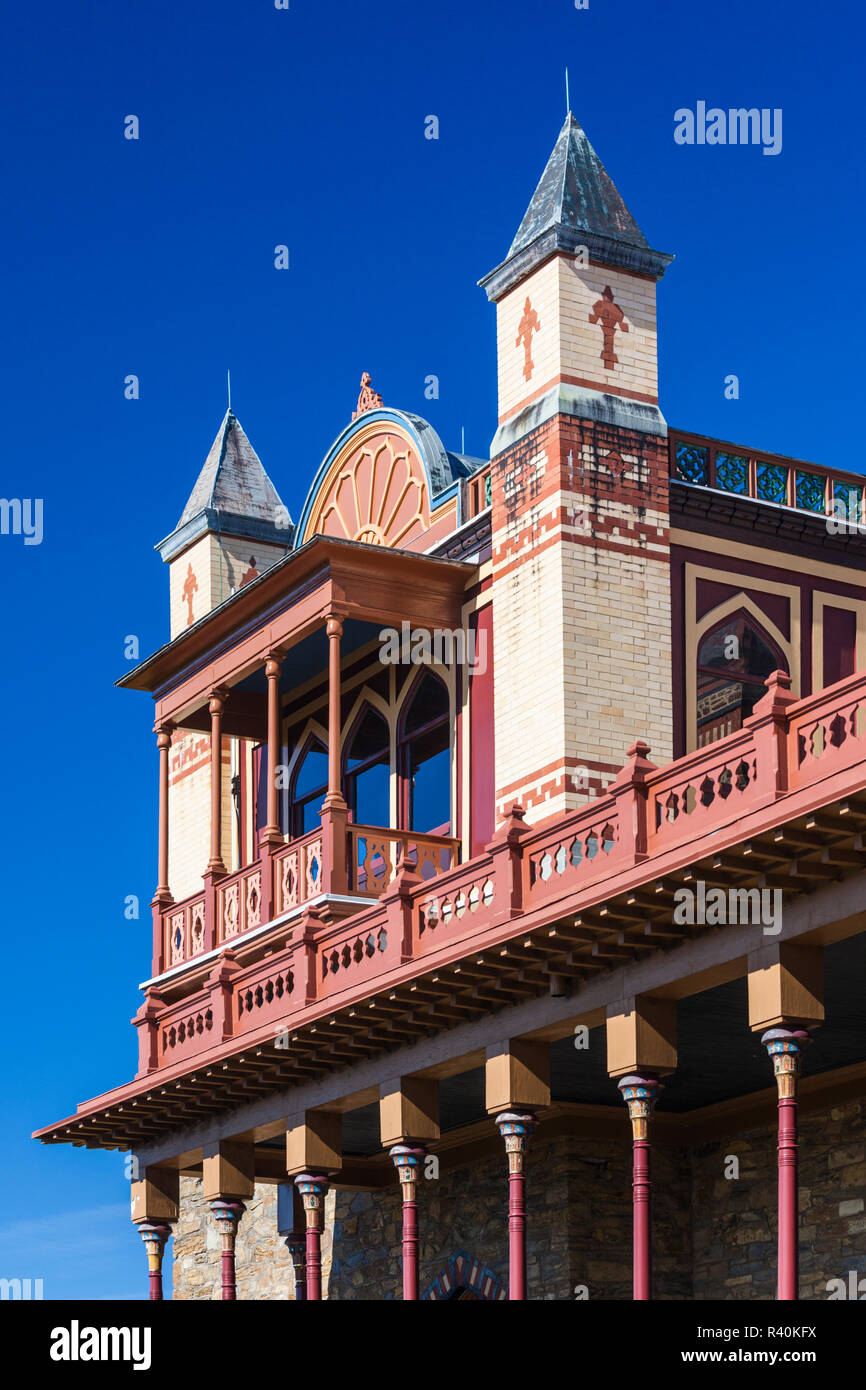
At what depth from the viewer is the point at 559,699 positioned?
25.0 metres

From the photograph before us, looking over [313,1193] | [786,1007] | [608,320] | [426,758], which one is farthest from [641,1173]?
[608,320]

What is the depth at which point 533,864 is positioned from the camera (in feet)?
69.7

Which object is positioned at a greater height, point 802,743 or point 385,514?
point 385,514

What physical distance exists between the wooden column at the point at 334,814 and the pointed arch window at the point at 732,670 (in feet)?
12.9

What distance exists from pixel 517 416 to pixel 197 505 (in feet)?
34.5

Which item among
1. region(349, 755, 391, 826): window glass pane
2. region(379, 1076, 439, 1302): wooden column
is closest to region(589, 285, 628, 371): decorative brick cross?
region(349, 755, 391, 826): window glass pane

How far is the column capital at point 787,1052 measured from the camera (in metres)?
18.2

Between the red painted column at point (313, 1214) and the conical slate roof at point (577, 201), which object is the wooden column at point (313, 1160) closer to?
the red painted column at point (313, 1214)

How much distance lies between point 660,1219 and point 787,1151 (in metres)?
7.16

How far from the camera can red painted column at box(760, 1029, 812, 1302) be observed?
694 inches

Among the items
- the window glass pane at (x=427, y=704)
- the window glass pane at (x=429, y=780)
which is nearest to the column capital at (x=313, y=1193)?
the window glass pane at (x=429, y=780)
